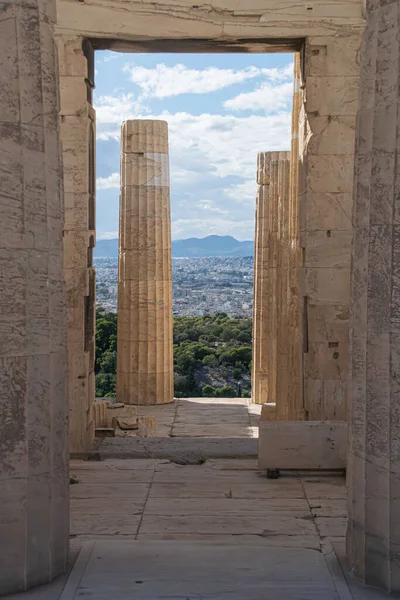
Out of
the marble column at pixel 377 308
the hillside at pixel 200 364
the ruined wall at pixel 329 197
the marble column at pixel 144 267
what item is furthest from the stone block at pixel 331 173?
the hillside at pixel 200 364

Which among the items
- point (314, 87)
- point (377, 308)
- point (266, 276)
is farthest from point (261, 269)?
point (377, 308)

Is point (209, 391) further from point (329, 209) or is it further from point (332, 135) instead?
point (332, 135)

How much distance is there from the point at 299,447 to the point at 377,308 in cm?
624

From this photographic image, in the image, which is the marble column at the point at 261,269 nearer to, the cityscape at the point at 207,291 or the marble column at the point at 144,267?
the marble column at the point at 144,267

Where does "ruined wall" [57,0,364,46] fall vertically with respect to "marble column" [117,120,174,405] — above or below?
above

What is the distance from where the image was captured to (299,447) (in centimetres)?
1386

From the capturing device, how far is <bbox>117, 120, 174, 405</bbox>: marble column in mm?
28391

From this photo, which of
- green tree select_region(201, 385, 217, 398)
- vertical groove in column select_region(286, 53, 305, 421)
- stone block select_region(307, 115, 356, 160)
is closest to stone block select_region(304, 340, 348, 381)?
vertical groove in column select_region(286, 53, 305, 421)

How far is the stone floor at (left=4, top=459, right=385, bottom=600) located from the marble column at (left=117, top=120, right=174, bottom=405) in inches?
534

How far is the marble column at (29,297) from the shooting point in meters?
7.80

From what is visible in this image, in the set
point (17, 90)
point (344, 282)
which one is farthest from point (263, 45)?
point (17, 90)

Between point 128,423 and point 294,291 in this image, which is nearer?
point 294,291

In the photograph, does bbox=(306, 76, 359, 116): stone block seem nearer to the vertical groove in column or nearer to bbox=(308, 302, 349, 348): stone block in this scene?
the vertical groove in column

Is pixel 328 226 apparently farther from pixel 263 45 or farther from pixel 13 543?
pixel 13 543
